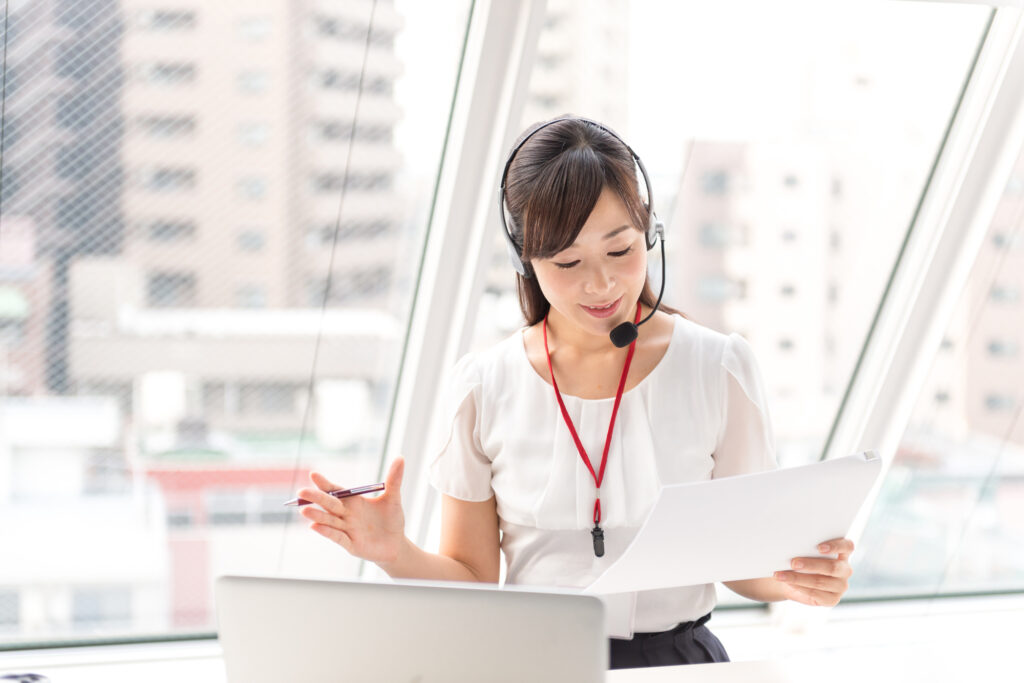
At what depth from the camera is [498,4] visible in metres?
2.00

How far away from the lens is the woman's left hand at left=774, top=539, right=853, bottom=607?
1.21 m

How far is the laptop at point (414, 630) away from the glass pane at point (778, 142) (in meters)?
1.43

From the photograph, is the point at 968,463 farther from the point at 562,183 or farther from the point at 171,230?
the point at 171,230

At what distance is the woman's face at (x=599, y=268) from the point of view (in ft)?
4.34

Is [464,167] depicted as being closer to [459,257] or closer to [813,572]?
[459,257]

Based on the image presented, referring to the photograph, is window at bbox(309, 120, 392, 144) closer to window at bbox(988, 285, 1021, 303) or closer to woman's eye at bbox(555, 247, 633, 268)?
woman's eye at bbox(555, 247, 633, 268)

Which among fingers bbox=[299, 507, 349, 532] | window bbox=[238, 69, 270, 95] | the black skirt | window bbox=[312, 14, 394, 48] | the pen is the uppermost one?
window bbox=[312, 14, 394, 48]

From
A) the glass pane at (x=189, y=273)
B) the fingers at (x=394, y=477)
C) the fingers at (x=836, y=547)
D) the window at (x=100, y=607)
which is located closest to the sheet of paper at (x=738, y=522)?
the fingers at (x=836, y=547)

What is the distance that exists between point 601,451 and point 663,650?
32 centimetres

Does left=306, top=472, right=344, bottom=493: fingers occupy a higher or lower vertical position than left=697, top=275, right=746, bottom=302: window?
lower

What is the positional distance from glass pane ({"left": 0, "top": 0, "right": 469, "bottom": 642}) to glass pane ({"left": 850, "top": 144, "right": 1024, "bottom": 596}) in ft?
5.50

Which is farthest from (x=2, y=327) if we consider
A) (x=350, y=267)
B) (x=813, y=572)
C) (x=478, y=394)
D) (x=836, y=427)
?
(x=836, y=427)

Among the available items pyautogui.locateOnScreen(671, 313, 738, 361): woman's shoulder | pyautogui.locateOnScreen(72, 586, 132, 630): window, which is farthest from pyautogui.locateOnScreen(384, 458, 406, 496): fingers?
pyautogui.locateOnScreen(72, 586, 132, 630): window

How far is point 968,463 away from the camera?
2811mm
